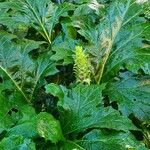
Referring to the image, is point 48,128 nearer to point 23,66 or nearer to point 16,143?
point 16,143

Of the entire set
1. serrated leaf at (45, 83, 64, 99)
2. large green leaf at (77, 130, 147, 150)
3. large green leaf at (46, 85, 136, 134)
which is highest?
serrated leaf at (45, 83, 64, 99)

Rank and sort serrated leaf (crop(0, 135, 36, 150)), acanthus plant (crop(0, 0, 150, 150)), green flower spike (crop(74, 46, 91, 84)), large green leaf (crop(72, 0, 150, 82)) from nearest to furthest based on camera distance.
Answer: serrated leaf (crop(0, 135, 36, 150)) → acanthus plant (crop(0, 0, 150, 150)) → green flower spike (crop(74, 46, 91, 84)) → large green leaf (crop(72, 0, 150, 82))

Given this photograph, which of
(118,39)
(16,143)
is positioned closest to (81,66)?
(118,39)

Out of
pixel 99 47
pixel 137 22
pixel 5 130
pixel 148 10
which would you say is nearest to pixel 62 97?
pixel 5 130

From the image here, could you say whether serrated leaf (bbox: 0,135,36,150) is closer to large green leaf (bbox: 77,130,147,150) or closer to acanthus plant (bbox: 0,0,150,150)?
acanthus plant (bbox: 0,0,150,150)

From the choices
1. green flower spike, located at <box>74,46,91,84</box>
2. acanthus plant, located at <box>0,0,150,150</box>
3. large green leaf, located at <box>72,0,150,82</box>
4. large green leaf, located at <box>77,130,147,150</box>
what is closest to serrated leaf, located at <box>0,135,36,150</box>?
acanthus plant, located at <box>0,0,150,150</box>

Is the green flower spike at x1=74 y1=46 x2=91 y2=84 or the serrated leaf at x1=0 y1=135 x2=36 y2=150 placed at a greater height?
the green flower spike at x1=74 y1=46 x2=91 y2=84
